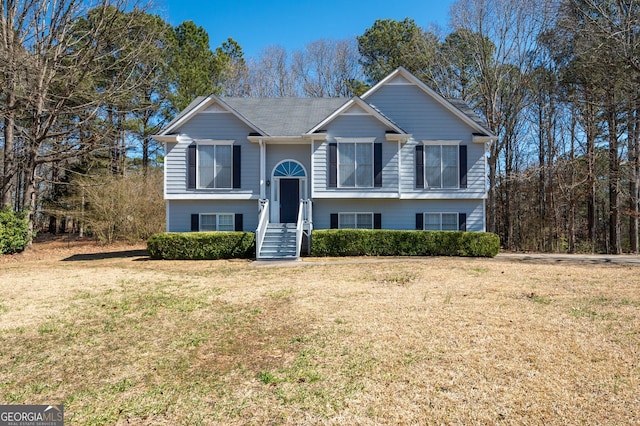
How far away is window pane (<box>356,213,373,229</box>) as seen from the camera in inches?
627

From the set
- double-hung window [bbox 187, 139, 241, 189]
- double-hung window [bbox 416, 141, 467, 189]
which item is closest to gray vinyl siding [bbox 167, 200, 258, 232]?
double-hung window [bbox 187, 139, 241, 189]

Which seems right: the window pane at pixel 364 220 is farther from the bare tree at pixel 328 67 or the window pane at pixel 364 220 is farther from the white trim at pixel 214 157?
the bare tree at pixel 328 67

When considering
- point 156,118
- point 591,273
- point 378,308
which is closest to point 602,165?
point 591,273

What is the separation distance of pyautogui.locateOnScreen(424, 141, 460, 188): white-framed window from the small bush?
18126 millimetres

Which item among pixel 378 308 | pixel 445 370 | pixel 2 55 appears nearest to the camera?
pixel 445 370

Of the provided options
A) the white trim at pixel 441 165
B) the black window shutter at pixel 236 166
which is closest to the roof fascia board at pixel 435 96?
the white trim at pixel 441 165

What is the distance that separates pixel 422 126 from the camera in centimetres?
1633

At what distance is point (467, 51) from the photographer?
22750 mm

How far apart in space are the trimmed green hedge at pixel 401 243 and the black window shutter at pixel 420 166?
2705 millimetres

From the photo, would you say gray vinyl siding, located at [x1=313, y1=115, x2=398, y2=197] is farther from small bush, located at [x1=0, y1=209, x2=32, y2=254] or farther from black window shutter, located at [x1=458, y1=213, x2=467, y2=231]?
small bush, located at [x1=0, y1=209, x2=32, y2=254]

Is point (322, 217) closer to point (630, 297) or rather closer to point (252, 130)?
point (252, 130)

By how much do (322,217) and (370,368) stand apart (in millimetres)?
12027

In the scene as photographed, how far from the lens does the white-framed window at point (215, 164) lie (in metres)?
15.6

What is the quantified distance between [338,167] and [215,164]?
5338 millimetres
